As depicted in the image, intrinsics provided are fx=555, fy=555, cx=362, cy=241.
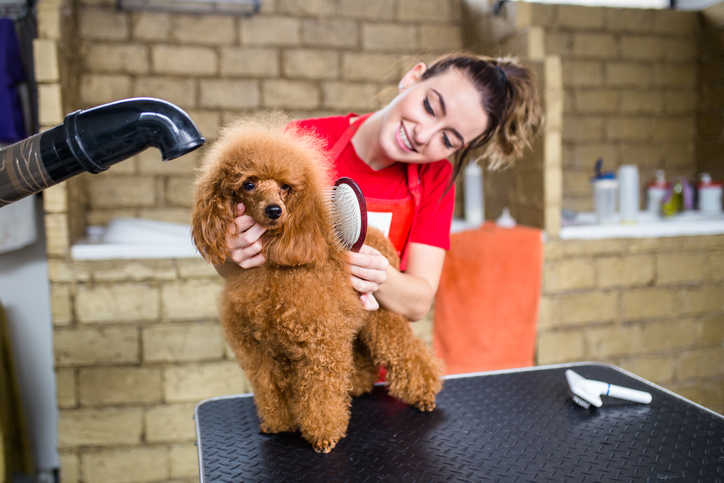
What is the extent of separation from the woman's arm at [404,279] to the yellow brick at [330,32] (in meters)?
1.84

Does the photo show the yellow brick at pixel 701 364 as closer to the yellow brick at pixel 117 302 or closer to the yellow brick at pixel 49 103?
the yellow brick at pixel 117 302

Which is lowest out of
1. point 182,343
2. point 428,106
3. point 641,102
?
point 182,343

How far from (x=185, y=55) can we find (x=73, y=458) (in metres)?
1.79

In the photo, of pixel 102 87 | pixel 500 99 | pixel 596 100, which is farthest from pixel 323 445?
pixel 596 100

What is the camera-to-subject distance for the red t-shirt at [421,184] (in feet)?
A: 3.95

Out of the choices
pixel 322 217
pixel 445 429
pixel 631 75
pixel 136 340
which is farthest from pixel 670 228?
pixel 136 340

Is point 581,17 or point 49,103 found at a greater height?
point 581,17

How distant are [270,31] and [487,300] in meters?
1.64

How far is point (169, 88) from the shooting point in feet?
8.55

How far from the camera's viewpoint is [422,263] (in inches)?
48.3

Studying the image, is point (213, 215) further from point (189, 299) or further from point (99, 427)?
point (99, 427)

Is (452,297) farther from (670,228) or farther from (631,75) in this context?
(631,75)

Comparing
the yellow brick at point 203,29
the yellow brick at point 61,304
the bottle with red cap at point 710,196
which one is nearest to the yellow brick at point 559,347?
the bottle with red cap at point 710,196

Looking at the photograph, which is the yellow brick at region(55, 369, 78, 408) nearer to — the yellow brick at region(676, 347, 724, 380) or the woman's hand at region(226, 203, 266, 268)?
the woman's hand at region(226, 203, 266, 268)
